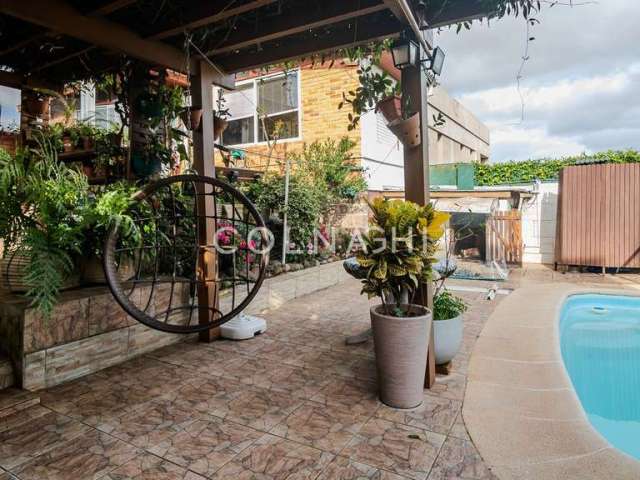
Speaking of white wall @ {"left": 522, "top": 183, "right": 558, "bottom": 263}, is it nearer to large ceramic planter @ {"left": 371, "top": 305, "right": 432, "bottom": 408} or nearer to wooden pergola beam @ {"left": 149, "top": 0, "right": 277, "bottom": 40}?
large ceramic planter @ {"left": 371, "top": 305, "right": 432, "bottom": 408}

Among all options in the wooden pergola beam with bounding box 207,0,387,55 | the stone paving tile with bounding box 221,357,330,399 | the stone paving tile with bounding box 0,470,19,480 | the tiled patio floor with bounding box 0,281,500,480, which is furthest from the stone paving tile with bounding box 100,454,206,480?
the wooden pergola beam with bounding box 207,0,387,55

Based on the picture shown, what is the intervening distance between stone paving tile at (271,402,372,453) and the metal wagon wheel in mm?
790

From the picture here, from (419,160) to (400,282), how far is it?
86 centimetres

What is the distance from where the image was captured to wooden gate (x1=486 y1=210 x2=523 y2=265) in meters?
8.49

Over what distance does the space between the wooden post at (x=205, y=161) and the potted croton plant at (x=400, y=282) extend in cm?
158

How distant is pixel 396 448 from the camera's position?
1928 millimetres

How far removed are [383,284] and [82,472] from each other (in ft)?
5.86

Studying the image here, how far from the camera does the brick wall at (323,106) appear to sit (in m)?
7.90

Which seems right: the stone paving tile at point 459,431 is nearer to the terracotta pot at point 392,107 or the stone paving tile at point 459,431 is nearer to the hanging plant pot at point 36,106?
the terracotta pot at point 392,107

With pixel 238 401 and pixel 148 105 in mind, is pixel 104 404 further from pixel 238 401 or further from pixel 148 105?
pixel 148 105

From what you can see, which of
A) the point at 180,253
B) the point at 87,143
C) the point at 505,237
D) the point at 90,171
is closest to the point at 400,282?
the point at 180,253

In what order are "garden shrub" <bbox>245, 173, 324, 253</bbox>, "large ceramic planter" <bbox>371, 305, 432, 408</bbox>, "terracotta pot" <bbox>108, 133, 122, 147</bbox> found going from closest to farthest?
1. "large ceramic planter" <bbox>371, 305, 432, 408</bbox>
2. "terracotta pot" <bbox>108, 133, 122, 147</bbox>
3. "garden shrub" <bbox>245, 173, 324, 253</bbox>

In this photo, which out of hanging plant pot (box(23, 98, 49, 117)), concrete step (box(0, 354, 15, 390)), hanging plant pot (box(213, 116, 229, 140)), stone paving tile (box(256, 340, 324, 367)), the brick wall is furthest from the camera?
the brick wall

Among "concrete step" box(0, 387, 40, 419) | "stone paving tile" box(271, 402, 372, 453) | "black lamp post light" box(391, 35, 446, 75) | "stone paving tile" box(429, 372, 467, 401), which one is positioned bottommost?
"stone paving tile" box(429, 372, 467, 401)
